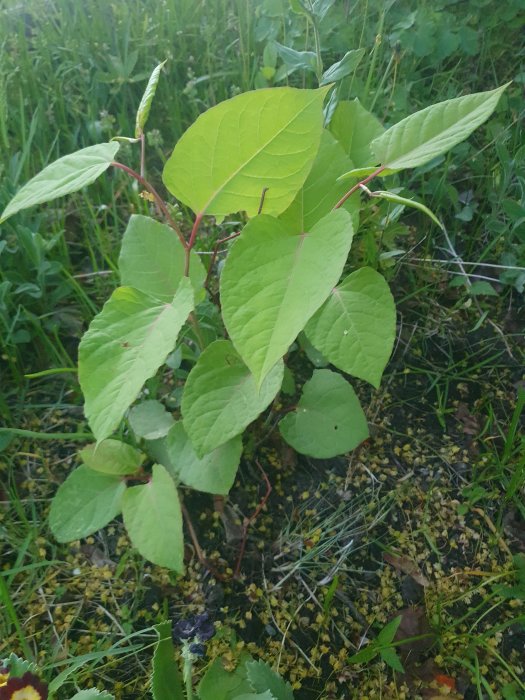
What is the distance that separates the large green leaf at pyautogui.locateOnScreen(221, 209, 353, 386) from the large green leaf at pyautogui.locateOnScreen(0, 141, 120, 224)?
0.70 feet

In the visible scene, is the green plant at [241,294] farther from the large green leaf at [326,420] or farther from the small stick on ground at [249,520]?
the small stick on ground at [249,520]

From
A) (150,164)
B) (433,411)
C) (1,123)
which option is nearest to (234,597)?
(433,411)

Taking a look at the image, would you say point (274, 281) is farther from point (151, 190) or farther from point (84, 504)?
point (84, 504)

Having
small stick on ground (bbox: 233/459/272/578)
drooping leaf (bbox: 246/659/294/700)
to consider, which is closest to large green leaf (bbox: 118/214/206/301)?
small stick on ground (bbox: 233/459/272/578)

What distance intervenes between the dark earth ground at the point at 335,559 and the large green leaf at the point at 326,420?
0.12m

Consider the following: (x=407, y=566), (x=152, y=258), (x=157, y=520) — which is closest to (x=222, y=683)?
(x=157, y=520)

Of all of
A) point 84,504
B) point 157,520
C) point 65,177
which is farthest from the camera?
point 84,504

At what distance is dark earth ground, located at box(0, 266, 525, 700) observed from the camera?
0.92 metres

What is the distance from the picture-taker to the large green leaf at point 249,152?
0.66m

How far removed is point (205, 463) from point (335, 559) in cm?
31

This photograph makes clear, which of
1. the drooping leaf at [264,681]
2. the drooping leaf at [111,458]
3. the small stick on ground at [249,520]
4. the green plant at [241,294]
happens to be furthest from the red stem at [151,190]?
the drooping leaf at [264,681]

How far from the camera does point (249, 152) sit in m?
0.70

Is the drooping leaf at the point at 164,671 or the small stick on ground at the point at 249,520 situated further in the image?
the small stick on ground at the point at 249,520

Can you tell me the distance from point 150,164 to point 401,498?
3.29 feet
